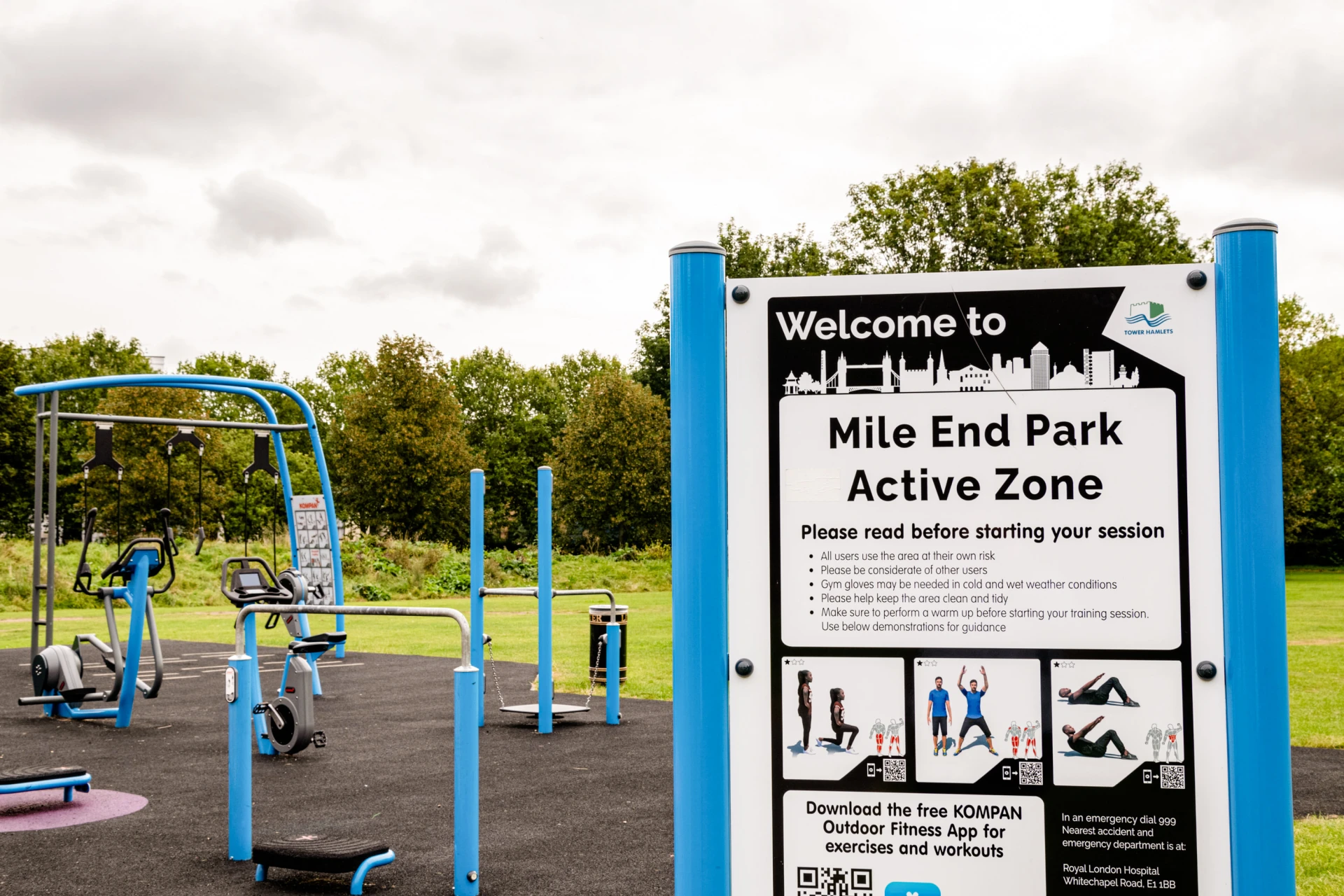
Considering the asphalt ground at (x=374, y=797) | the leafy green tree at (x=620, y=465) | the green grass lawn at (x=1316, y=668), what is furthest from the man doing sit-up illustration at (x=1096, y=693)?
the leafy green tree at (x=620, y=465)

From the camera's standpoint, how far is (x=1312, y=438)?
40.1 m

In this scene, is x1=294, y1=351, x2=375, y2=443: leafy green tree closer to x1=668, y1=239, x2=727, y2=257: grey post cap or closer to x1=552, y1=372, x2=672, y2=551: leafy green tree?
x1=552, y1=372, x2=672, y2=551: leafy green tree

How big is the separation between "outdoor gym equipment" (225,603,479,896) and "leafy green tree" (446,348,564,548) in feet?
169

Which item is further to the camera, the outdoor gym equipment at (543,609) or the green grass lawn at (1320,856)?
the outdoor gym equipment at (543,609)

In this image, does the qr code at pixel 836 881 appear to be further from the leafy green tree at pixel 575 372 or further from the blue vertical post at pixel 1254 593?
the leafy green tree at pixel 575 372

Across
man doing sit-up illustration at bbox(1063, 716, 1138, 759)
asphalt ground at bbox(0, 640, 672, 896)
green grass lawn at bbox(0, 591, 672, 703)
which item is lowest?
green grass lawn at bbox(0, 591, 672, 703)

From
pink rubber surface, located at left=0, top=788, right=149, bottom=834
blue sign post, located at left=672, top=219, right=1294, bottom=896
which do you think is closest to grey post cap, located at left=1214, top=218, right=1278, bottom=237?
blue sign post, located at left=672, top=219, right=1294, bottom=896

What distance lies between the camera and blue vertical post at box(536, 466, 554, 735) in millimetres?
8727

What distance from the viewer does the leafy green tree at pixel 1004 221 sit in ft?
118

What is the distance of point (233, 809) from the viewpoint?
17.6 feet

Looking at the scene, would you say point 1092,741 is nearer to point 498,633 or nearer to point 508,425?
point 498,633

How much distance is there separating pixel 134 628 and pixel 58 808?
3277mm

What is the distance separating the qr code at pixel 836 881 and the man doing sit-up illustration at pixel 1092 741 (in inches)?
17.2

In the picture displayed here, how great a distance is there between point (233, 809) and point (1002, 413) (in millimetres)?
4541
